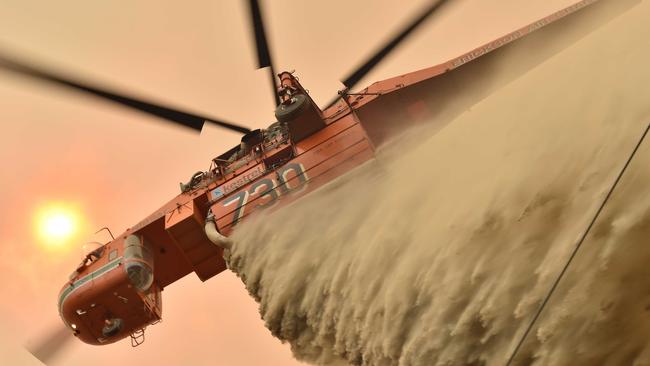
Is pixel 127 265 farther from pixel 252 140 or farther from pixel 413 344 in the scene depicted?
pixel 413 344

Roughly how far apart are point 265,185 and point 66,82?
422cm

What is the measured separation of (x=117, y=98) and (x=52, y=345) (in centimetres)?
686

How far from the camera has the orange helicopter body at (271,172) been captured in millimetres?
11250

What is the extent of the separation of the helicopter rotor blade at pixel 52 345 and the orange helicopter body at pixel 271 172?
100 centimetres

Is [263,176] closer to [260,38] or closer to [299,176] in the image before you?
[299,176]

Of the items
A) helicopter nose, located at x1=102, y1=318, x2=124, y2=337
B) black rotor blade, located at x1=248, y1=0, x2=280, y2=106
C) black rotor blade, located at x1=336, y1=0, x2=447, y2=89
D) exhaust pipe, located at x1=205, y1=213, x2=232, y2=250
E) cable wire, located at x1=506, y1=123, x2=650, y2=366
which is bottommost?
cable wire, located at x1=506, y1=123, x2=650, y2=366

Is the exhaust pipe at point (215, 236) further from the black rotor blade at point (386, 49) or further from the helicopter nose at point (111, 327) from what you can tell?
the black rotor blade at point (386, 49)

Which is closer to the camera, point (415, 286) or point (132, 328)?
point (415, 286)

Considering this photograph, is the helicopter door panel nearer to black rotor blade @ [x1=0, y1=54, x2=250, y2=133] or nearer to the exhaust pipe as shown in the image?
the exhaust pipe

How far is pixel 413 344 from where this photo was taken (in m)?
6.38

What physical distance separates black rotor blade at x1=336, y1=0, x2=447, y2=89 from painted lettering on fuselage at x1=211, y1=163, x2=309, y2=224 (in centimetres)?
206

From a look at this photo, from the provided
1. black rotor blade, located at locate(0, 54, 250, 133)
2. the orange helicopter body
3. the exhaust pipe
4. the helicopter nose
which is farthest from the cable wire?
the helicopter nose

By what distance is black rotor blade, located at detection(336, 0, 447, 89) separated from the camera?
357 inches

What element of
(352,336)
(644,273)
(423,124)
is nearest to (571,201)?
(644,273)
